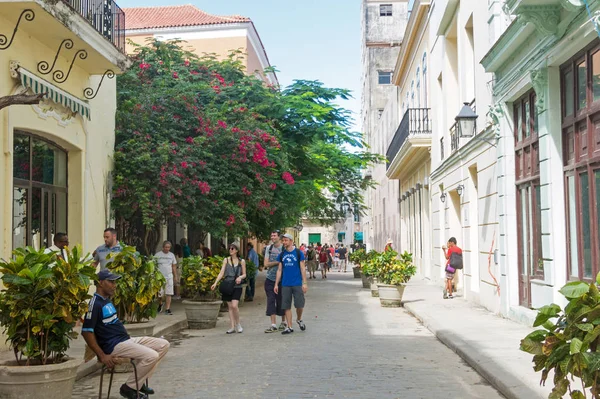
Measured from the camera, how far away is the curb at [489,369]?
6845 millimetres

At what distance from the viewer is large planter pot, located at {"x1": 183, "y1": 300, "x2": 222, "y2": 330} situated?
516 inches

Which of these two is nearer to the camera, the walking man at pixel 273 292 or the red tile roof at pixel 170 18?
the walking man at pixel 273 292

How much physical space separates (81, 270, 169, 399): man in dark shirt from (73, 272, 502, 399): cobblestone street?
0.67 metres

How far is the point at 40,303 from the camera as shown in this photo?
20.7ft

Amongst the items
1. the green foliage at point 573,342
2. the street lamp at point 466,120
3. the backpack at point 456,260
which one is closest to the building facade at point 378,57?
the backpack at point 456,260

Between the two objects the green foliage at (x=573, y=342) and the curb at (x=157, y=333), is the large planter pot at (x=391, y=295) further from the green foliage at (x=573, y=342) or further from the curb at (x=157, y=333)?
the green foliage at (x=573, y=342)

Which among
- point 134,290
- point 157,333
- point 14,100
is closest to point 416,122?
point 157,333

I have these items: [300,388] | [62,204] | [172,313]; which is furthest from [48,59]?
[300,388]

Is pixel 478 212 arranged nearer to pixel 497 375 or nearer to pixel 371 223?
pixel 497 375

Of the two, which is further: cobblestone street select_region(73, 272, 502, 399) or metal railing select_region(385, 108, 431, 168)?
metal railing select_region(385, 108, 431, 168)

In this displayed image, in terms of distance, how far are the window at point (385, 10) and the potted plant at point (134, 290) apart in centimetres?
4548

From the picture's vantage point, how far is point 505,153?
12.9m

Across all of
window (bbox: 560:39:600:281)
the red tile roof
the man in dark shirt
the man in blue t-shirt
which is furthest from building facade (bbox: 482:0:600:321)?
the red tile roof

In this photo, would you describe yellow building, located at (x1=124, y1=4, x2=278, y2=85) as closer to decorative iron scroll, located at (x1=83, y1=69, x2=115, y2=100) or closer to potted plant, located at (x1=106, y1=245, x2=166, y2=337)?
decorative iron scroll, located at (x1=83, y1=69, x2=115, y2=100)
